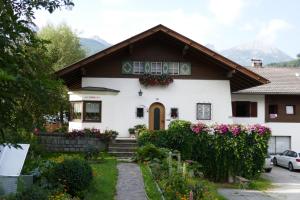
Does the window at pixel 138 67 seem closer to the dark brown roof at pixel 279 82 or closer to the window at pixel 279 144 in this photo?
the dark brown roof at pixel 279 82

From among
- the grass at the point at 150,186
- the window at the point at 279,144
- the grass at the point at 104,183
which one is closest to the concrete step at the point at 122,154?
the grass at the point at 104,183

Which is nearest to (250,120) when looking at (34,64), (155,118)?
(155,118)

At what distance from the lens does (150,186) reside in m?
14.0

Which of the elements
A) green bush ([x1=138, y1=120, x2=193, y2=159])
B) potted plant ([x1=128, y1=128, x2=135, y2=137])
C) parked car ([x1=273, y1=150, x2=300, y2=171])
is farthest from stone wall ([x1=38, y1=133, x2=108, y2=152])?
parked car ([x1=273, y1=150, x2=300, y2=171])

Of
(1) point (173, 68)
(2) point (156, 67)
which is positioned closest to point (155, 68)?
(2) point (156, 67)

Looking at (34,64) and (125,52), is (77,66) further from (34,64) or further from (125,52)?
(34,64)

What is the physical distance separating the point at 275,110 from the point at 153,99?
13192mm

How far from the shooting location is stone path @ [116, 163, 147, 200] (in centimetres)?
1273

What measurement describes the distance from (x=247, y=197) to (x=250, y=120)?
1621cm

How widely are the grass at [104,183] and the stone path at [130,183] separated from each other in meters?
0.19

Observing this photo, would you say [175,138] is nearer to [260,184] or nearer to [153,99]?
[153,99]

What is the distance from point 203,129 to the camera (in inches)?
901

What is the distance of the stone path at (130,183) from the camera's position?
12.7 m

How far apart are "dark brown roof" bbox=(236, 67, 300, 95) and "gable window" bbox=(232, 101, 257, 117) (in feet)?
3.21
